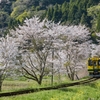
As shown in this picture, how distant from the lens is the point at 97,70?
2762 cm

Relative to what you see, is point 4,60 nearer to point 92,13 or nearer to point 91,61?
point 91,61

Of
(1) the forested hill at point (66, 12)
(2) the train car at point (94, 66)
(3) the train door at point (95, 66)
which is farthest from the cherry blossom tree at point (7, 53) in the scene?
(1) the forested hill at point (66, 12)

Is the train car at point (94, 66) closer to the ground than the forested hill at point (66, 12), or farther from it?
closer to the ground

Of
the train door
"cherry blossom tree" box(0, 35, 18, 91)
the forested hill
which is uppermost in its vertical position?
the forested hill

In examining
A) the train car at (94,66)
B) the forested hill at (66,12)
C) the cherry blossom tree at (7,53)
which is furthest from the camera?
the forested hill at (66,12)

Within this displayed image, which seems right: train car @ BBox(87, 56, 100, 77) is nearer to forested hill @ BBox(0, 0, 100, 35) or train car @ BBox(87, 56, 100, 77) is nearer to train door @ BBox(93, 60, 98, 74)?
train door @ BBox(93, 60, 98, 74)

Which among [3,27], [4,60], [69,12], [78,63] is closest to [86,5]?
[69,12]

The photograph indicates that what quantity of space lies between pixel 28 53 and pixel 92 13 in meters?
63.4

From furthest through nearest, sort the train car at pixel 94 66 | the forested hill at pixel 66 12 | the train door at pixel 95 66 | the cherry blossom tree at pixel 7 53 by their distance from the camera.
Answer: the forested hill at pixel 66 12 < the cherry blossom tree at pixel 7 53 < the train door at pixel 95 66 < the train car at pixel 94 66

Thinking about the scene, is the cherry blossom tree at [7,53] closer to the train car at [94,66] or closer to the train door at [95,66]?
the train car at [94,66]

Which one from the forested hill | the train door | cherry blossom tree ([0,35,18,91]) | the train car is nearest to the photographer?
the train car

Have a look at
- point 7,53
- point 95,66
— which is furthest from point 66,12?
point 95,66

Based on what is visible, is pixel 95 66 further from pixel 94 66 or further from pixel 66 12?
pixel 66 12

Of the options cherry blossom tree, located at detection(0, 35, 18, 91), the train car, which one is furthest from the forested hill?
the train car
